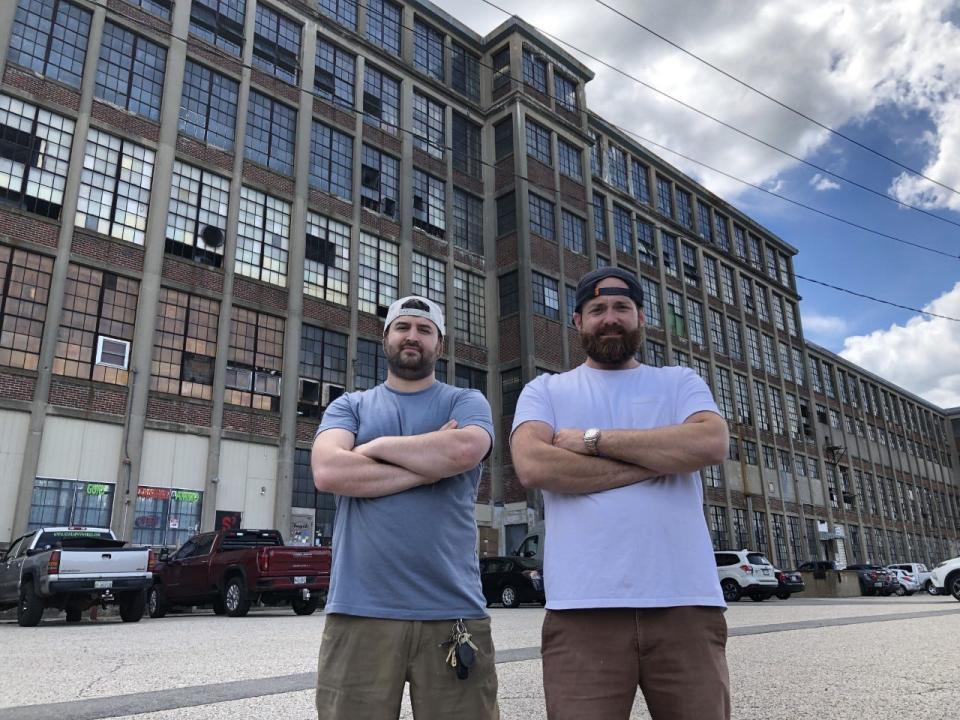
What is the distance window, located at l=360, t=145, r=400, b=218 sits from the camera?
2988 centimetres

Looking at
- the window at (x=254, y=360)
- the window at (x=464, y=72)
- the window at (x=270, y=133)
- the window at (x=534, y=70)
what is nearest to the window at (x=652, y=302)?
the window at (x=534, y=70)

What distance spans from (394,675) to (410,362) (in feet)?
3.90

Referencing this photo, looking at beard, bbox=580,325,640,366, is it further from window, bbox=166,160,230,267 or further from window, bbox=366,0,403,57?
window, bbox=366,0,403,57

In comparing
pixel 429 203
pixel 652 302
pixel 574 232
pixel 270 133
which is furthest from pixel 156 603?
pixel 652 302

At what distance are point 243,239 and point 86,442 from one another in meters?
8.58

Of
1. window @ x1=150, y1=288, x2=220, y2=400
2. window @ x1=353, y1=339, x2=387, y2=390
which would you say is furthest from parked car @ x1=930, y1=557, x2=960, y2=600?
window @ x1=150, y1=288, x2=220, y2=400

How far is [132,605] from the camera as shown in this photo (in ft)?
43.5

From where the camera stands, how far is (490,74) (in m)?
37.0

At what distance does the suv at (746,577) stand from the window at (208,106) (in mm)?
22732

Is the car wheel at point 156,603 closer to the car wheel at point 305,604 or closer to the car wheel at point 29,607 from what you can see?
the car wheel at point 305,604

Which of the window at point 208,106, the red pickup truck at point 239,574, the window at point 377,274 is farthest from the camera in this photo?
the window at point 377,274

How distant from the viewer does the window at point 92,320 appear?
20.5 metres

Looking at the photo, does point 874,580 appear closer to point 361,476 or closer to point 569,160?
point 569,160

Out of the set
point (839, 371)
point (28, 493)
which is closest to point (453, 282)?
point (28, 493)
